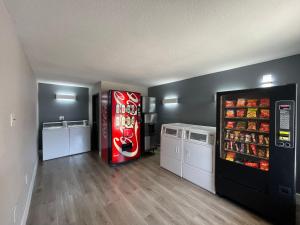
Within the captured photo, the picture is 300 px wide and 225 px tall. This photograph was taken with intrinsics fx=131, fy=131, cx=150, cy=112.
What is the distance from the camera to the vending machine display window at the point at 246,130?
194 cm

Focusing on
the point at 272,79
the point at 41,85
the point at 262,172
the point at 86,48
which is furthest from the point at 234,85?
the point at 41,85

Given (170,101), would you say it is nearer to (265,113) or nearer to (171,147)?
(171,147)

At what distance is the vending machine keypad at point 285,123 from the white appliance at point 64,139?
15.7 feet

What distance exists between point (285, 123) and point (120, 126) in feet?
10.5

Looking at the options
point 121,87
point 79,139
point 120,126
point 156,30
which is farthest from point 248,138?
point 79,139

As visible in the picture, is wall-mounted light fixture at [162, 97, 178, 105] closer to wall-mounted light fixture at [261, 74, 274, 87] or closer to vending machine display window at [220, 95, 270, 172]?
vending machine display window at [220, 95, 270, 172]

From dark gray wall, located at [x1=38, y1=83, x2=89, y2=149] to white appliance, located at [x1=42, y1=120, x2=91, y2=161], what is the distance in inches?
10.4

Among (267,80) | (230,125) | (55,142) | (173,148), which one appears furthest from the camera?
(55,142)

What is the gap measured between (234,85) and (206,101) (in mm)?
714

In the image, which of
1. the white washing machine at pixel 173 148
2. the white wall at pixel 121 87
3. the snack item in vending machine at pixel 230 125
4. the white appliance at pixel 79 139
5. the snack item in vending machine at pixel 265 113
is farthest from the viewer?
the white appliance at pixel 79 139

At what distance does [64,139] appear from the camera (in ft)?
13.4

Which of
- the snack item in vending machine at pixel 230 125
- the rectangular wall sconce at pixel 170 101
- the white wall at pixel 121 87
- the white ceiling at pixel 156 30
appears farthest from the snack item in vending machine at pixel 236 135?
the white wall at pixel 121 87

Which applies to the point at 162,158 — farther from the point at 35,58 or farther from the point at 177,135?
the point at 35,58

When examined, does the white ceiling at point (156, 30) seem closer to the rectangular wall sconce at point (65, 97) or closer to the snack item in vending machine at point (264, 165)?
the snack item in vending machine at point (264, 165)
